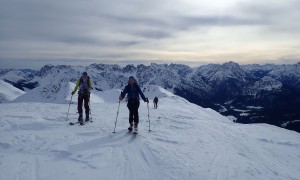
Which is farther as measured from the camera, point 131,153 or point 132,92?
point 132,92

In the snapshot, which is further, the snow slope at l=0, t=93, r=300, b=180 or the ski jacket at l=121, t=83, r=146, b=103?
the ski jacket at l=121, t=83, r=146, b=103

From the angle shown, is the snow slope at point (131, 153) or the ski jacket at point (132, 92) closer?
the snow slope at point (131, 153)

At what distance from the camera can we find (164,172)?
1058 cm

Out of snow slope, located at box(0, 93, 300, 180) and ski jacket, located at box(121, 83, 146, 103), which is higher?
ski jacket, located at box(121, 83, 146, 103)

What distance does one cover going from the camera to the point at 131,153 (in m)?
12.3

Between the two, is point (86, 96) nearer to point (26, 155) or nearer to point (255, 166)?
point (26, 155)

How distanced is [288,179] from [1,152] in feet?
35.6

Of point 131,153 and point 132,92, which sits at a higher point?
point 132,92

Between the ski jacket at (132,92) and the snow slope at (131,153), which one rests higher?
the ski jacket at (132,92)

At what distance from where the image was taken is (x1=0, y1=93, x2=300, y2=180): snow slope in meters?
10.3

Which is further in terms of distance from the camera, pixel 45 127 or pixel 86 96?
pixel 86 96

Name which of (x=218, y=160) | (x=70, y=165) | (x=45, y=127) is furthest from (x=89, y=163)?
(x=45, y=127)

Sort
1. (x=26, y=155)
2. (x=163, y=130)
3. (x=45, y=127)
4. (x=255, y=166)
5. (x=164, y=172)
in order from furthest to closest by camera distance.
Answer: (x=163, y=130), (x=45, y=127), (x=255, y=166), (x=26, y=155), (x=164, y=172)

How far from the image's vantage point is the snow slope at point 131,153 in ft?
33.9
